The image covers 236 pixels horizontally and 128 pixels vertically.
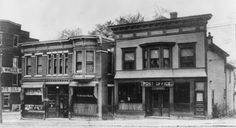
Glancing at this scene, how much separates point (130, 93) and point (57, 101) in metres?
8.04

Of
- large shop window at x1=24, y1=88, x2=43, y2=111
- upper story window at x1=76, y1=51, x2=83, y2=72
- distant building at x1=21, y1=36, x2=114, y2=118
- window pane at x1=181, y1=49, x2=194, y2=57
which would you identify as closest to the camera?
window pane at x1=181, y1=49, x2=194, y2=57

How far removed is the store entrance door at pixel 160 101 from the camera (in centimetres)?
2712

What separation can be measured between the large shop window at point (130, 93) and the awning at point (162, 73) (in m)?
0.87

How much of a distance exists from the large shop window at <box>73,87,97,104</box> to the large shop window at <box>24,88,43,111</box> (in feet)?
14.8

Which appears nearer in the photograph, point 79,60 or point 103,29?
point 79,60

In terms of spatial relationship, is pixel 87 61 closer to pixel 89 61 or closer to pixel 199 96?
pixel 89 61

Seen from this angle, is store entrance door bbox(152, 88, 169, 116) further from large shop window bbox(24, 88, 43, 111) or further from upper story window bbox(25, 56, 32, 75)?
upper story window bbox(25, 56, 32, 75)

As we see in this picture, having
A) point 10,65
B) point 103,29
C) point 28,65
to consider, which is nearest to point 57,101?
point 28,65

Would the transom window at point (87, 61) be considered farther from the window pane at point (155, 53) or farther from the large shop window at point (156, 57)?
the window pane at point (155, 53)

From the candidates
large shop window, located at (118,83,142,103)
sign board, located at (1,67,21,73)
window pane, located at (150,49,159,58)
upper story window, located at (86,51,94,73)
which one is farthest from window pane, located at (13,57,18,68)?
window pane, located at (150,49,159,58)

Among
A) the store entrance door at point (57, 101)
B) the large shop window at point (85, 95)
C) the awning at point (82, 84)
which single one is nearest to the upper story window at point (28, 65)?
the store entrance door at point (57, 101)

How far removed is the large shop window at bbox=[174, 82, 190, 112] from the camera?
2600cm

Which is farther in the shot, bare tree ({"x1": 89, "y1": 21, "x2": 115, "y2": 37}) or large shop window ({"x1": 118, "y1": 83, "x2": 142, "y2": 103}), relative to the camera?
bare tree ({"x1": 89, "y1": 21, "x2": 115, "y2": 37})

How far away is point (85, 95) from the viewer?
30.5 metres
